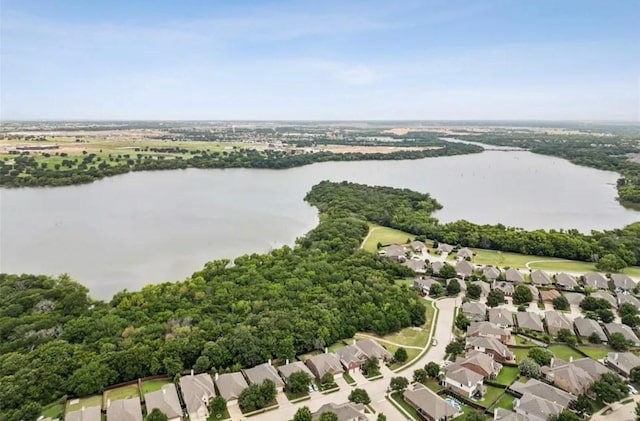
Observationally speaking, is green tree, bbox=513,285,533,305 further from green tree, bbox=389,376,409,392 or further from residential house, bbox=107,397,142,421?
residential house, bbox=107,397,142,421

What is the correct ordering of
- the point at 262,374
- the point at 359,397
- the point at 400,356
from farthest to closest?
the point at 400,356
the point at 262,374
the point at 359,397

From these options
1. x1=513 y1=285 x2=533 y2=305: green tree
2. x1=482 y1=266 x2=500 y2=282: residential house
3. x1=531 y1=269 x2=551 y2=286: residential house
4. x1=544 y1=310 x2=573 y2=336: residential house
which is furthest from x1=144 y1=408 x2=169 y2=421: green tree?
x1=531 y1=269 x2=551 y2=286: residential house

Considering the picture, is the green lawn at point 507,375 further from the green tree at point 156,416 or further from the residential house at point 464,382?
the green tree at point 156,416

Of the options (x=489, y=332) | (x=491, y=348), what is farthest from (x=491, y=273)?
(x=491, y=348)

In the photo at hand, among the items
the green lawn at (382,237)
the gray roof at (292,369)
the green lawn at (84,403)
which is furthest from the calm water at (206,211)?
the gray roof at (292,369)

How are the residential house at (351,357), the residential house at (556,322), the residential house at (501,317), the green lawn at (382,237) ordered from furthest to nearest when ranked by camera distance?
the green lawn at (382,237), the residential house at (501,317), the residential house at (556,322), the residential house at (351,357)

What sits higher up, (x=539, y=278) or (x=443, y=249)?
(x=539, y=278)

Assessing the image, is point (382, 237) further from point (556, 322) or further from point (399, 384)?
point (399, 384)
